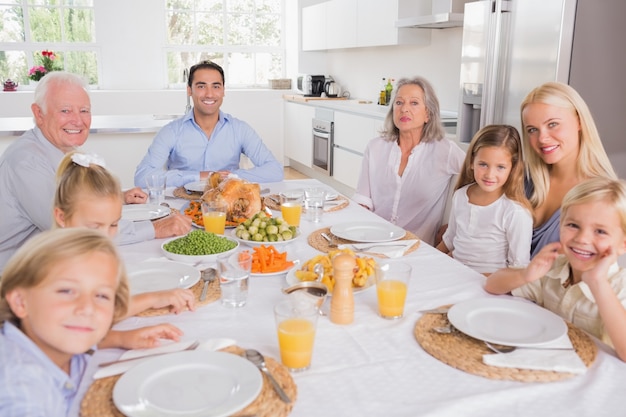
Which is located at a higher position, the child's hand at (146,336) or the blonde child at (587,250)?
the blonde child at (587,250)

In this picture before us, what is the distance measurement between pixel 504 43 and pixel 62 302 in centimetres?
305

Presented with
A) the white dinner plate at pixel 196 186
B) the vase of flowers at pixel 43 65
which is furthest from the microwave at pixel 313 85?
the white dinner plate at pixel 196 186

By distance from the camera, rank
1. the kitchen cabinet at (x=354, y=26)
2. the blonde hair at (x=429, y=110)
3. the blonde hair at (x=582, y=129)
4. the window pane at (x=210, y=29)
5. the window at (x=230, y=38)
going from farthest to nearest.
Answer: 1. the window pane at (x=210, y=29)
2. the window at (x=230, y=38)
3. the kitchen cabinet at (x=354, y=26)
4. the blonde hair at (x=429, y=110)
5. the blonde hair at (x=582, y=129)

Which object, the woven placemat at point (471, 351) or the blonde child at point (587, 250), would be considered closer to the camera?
the woven placemat at point (471, 351)

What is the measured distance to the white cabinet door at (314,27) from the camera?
20.9ft

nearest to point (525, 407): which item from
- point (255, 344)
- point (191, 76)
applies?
point (255, 344)

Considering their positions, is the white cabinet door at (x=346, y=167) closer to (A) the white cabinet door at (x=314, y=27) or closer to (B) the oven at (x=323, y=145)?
(B) the oven at (x=323, y=145)

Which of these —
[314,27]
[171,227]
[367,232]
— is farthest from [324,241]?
[314,27]

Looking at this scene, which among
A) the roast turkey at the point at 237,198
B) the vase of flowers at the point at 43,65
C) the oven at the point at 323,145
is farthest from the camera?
the vase of flowers at the point at 43,65

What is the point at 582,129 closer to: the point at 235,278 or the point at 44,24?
the point at 235,278

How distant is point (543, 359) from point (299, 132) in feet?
18.9

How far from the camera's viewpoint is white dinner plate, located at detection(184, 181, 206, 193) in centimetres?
245

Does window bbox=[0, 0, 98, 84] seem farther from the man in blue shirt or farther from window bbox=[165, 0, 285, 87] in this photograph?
the man in blue shirt

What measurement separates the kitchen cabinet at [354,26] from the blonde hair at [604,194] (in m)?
3.78
